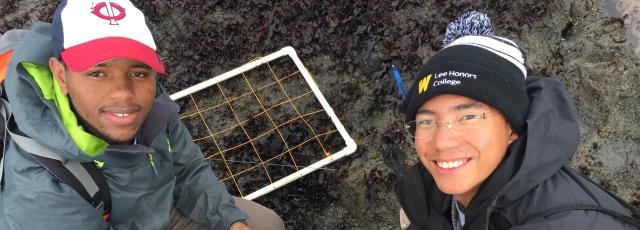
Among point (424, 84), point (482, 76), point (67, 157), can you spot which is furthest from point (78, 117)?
point (482, 76)

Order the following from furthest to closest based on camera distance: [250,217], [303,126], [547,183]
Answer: [303,126]
[250,217]
[547,183]

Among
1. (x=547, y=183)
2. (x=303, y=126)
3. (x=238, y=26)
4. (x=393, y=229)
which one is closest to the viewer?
(x=547, y=183)

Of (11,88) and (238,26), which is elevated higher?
(11,88)

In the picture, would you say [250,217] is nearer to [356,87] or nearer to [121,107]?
[121,107]

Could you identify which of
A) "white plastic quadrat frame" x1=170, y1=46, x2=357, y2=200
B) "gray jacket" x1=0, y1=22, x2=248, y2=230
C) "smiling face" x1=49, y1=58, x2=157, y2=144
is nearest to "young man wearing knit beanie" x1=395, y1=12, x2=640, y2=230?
"smiling face" x1=49, y1=58, x2=157, y2=144

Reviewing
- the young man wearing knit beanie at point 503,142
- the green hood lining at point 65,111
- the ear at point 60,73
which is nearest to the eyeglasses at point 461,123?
the young man wearing knit beanie at point 503,142

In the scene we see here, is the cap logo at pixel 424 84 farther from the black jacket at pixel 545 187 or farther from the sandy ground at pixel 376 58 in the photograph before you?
the sandy ground at pixel 376 58

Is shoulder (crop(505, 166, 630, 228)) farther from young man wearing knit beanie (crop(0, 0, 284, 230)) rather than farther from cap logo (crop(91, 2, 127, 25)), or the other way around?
cap logo (crop(91, 2, 127, 25))

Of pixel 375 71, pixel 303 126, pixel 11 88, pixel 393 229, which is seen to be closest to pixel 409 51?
pixel 375 71
